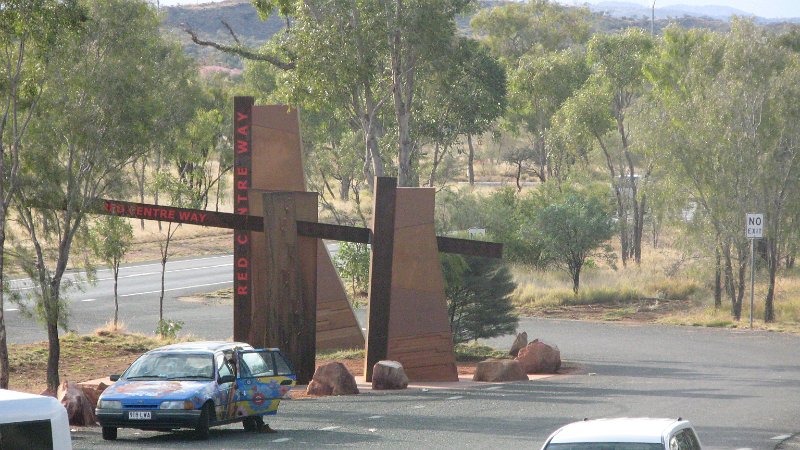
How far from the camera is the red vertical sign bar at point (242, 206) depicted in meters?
24.4

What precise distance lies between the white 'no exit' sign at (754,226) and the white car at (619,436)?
88.4 ft

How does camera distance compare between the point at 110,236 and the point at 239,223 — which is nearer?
the point at 239,223

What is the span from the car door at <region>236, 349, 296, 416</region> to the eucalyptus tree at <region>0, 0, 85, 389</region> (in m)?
4.22

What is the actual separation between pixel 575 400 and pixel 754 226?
Result: 16.0 meters

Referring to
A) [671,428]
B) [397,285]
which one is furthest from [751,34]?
[671,428]

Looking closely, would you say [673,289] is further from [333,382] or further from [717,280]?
[333,382]

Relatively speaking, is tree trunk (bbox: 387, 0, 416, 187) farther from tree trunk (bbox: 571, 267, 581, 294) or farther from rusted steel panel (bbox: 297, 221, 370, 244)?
tree trunk (bbox: 571, 267, 581, 294)

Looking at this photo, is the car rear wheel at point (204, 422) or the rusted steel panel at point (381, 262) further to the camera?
the rusted steel panel at point (381, 262)

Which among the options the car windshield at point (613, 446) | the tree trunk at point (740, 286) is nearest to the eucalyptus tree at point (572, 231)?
the tree trunk at point (740, 286)

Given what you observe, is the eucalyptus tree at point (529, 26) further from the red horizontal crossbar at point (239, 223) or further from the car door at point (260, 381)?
the car door at point (260, 381)

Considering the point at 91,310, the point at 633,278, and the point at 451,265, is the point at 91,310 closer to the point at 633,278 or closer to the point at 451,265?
the point at 451,265

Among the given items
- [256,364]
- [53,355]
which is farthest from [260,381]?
[53,355]

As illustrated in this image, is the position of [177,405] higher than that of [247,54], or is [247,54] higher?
[247,54]

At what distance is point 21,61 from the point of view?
1922cm
